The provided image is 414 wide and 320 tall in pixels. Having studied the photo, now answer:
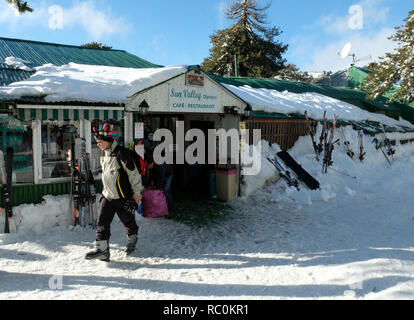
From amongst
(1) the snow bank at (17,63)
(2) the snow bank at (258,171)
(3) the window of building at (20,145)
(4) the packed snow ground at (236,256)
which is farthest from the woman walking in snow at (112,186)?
(2) the snow bank at (258,171)

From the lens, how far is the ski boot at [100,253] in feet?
16.6

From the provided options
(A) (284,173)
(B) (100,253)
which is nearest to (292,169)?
(A) (284,173)

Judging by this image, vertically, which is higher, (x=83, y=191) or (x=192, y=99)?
(x=192, y=99)

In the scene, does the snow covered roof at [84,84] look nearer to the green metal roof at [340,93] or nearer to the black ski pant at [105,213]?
the black ski pant at [105,213]

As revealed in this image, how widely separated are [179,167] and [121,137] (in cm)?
408

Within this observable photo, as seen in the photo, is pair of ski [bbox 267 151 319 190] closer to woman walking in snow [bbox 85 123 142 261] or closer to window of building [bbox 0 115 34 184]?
woman walking in snow [bbox 85 123 142 261]

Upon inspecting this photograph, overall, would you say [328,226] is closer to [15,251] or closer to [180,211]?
[180,211]

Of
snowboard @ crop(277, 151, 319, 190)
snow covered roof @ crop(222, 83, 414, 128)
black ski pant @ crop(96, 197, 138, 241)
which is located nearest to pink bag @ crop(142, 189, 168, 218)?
black ski pant @ crop(96, 197, 138, 241)

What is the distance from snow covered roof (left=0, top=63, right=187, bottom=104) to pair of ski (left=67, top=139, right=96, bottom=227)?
114 cm

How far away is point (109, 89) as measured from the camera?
23.0 feet

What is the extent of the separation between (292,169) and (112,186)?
7697 mm

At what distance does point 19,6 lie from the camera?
745 cm

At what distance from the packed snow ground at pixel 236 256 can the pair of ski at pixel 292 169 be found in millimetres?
1355

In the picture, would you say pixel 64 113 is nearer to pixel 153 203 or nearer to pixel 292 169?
pixel 153 203
